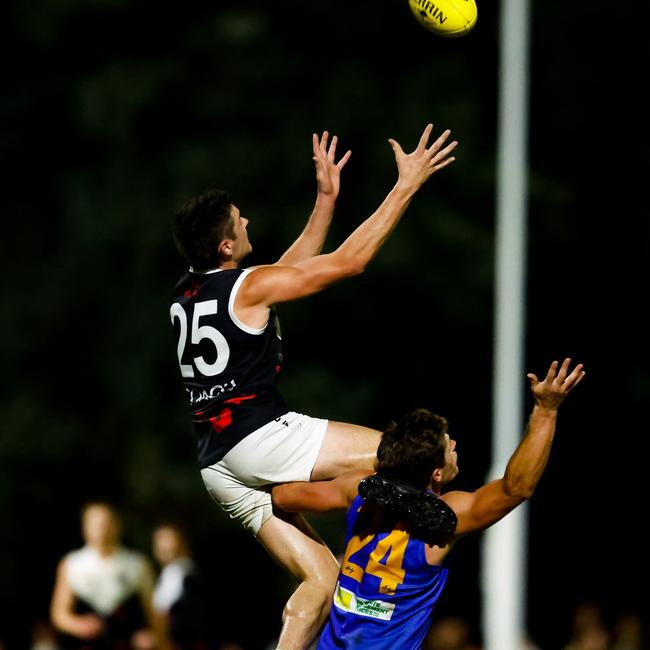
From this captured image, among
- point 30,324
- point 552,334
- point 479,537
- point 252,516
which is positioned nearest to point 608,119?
point 552,334

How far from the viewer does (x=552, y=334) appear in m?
22.8

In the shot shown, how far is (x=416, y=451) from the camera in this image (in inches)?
241

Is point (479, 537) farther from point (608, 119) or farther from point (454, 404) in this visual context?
point (608, 119)

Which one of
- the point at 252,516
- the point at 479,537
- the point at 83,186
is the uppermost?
the point at 83,186

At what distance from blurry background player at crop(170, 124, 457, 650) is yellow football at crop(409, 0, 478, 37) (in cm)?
74

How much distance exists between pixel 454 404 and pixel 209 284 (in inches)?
644

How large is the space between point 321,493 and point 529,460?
1019 mm

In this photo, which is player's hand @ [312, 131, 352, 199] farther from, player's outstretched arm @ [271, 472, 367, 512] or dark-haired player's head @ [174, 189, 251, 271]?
player's outstretched arm @ [271, 472, 367, 512]

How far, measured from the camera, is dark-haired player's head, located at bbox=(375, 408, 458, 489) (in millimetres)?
6121

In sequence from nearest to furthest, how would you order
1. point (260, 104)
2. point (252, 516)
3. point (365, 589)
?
point (365, 589)
point (252, 516)
point (260, 104)

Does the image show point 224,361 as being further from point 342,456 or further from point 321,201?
point 321,201

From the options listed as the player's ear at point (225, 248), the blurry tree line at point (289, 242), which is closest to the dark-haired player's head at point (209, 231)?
the player's ear at point (225, 248)

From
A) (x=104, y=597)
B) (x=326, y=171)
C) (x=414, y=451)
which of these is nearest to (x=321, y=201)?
(x=326, y=171)

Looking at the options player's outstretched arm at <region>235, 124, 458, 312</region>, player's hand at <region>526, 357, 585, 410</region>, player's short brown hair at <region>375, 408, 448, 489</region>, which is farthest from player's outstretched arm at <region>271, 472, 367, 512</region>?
player's hand at <region>526, 357, 585, 410</region>
